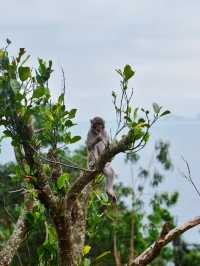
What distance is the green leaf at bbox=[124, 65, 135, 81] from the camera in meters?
4.23

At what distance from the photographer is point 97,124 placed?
818 cm

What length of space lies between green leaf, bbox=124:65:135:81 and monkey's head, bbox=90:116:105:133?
3.84m

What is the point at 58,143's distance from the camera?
4730 mm

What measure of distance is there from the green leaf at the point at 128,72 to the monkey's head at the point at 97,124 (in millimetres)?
3844

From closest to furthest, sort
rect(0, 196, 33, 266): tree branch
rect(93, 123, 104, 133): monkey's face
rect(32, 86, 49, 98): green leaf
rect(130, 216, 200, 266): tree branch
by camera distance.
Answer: rect(32, 86, 49, 98): green leaf, rect(130, 216, 200, 266): tree branch, rect(0, 196, 33, 266): tree branch, rect(93, 123, 104, 133): monkey's face

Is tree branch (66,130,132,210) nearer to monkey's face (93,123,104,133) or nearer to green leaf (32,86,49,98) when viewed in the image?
green leaf (32,86,49,98)

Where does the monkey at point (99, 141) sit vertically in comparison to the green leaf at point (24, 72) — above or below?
below

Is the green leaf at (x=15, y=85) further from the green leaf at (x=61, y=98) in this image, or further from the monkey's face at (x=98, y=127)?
the monkey's face at (x=98, y=127)

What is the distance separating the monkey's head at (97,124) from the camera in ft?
26.7

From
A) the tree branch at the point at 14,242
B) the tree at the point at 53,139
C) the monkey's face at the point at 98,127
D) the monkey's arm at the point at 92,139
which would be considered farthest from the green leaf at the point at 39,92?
the monkey's face at the point at 98,127

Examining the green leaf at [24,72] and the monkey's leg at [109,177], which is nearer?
the green leaf at [24,72]

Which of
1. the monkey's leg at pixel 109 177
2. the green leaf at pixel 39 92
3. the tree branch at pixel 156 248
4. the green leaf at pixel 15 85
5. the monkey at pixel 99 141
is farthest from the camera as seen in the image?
the monkey at pixel 99 141

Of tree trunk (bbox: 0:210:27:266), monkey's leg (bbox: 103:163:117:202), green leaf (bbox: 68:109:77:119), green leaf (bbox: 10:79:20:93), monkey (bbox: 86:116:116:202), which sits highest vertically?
green leaf (bbox: 10:79:20:93)

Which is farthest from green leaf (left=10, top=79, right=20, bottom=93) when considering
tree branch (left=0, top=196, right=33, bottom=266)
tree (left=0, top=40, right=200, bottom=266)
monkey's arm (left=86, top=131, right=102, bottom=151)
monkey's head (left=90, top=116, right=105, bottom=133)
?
monkey's head (left=90, top=116, right=105, bottom=133)
